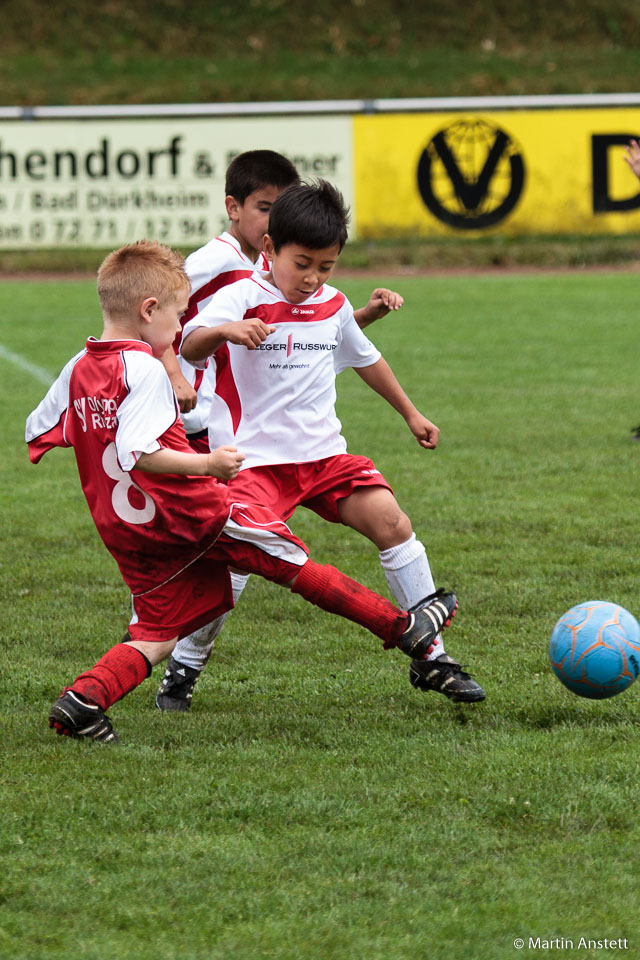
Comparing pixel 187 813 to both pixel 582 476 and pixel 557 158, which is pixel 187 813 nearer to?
pixel 582 476

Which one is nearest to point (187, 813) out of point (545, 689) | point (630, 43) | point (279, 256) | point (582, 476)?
point (545, 689)

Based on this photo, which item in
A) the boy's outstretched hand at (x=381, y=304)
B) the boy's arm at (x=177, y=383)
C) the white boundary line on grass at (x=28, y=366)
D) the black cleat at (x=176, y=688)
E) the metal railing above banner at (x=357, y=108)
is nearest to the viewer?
the boy's arm at (x=177, y=383)

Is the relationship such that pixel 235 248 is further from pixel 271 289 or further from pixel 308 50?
pixel 308 50

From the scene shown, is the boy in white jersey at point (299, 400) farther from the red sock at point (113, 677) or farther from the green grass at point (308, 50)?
the green grass at point (308, 50)

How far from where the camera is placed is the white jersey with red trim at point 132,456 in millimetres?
3490

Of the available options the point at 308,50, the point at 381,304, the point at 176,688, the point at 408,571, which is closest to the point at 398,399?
the point at 381,304

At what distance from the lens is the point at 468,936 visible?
2.61 meters

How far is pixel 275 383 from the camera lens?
406 cm

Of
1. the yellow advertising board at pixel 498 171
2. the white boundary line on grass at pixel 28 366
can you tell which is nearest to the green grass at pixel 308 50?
the yellow advertising board at pixel 498 171

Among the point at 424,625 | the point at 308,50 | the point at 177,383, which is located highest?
the point at 308,50

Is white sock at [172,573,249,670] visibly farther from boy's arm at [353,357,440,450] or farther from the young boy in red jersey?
boy's arm at [353,357,440,450]

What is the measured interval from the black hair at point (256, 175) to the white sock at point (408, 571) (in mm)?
1464

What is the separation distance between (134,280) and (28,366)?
27.2 feet

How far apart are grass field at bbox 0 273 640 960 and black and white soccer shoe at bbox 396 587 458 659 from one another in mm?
245
